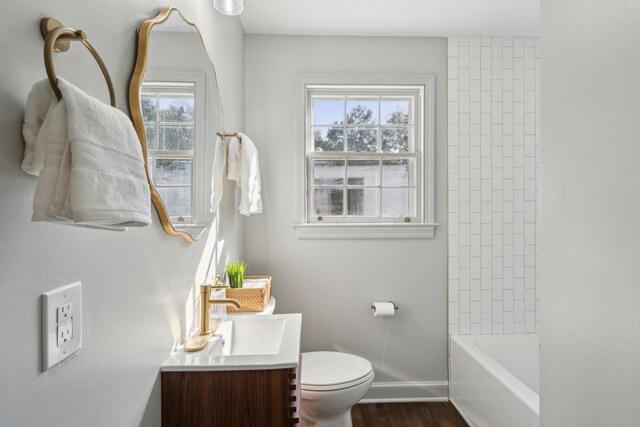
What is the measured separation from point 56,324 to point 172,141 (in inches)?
27.9

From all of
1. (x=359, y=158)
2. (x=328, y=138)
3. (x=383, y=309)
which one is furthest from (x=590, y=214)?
(x=328, y=138)

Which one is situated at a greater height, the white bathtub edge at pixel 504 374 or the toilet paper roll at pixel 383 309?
the toilet paper roll at pixel 383 309

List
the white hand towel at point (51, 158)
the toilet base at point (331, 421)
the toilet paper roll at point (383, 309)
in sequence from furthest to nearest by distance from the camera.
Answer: the toilet paper roll at point (383, 309), the toilet base at point (331, 421), the white hand towel at point (51, 158)

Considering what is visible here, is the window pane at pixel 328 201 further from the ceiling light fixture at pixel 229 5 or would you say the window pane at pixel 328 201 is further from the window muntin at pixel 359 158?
the ceiling light fixture at pixel 229 5

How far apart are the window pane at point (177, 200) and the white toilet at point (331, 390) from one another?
110 cm

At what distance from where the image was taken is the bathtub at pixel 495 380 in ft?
6.09

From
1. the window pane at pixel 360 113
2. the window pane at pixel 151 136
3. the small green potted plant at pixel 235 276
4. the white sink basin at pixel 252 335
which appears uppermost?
the window pane at pixel 360 113

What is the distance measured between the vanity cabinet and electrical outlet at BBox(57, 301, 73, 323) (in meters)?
0.57

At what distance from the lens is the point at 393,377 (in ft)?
8.63

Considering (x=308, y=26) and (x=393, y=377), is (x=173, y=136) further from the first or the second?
(x=393, y=377)

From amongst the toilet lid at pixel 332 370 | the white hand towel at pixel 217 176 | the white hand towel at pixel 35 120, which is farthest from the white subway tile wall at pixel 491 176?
the white hand towel at pixel 35 120

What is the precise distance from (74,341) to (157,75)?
775 mm

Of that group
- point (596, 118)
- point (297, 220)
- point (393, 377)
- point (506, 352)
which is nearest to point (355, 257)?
point (297, 220)

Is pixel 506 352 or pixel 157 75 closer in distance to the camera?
pixel 157 75
